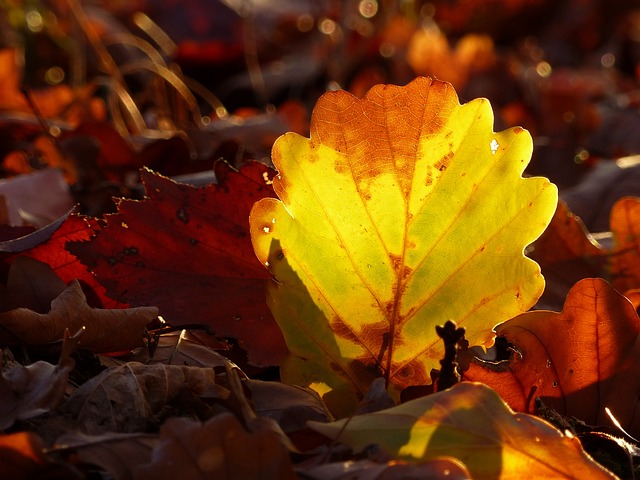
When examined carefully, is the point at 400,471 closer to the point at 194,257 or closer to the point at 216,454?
the point at 216,454

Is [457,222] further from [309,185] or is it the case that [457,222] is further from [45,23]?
[45,23]

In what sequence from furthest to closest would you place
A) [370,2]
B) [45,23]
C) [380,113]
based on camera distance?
[370,2] → [45,23] → [380,113]

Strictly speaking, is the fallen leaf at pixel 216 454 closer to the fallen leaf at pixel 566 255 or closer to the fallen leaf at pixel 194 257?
the fallen leaf at pixel 194 257

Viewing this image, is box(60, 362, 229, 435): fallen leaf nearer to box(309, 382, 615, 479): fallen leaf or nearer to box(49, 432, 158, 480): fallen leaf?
box(49, 432, 158, 480): fallen leaf

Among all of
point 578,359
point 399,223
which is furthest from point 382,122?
point 578,359

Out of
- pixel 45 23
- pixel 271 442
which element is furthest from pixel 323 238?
Result: pixel 45 23

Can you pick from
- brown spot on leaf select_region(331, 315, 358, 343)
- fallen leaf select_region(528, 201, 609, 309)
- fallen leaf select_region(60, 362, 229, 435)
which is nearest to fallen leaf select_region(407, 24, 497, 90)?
fallen leaf select_region(528, 201, 609, 309)
